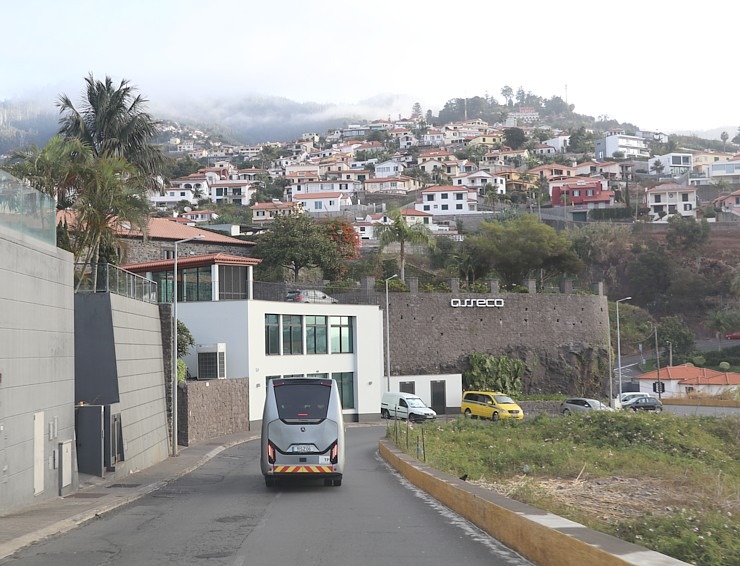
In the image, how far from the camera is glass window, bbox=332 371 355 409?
56.2 m

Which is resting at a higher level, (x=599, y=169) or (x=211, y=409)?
(x=599, y=169)

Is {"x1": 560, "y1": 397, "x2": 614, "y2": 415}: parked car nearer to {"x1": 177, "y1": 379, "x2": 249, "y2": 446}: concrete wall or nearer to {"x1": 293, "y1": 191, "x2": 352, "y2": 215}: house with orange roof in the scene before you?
{"x1": 177, "y1": 379, "x2": 249, "y2": 446}: concrete wall

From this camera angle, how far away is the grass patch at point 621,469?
A: 12320mm

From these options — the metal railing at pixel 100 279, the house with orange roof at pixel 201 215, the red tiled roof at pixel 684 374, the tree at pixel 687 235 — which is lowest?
the red tiled roof at pixel 684 374

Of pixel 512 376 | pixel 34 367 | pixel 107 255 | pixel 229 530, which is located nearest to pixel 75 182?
pixel 107 255

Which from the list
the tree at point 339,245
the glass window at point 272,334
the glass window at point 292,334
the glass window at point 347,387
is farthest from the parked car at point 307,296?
the tree at point 339,245

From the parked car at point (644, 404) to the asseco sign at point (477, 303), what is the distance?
11.6 metres

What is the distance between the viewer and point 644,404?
194ft

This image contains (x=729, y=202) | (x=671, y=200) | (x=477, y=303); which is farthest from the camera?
(x=729, y=202)

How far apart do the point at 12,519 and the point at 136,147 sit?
122 ft

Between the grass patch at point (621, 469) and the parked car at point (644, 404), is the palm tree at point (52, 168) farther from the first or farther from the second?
the parked car at point (644, 404)

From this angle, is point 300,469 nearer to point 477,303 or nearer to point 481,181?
point 477,303

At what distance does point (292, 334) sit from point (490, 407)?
40.8 feet

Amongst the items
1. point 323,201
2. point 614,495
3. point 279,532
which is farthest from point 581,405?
point 323,201
